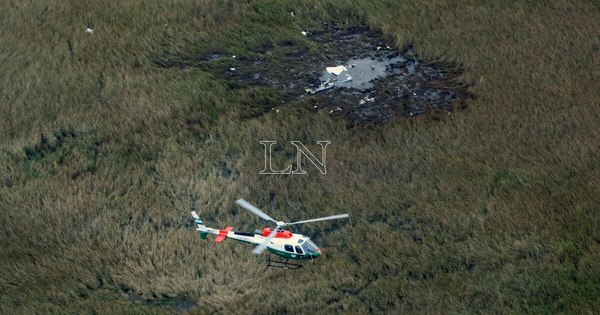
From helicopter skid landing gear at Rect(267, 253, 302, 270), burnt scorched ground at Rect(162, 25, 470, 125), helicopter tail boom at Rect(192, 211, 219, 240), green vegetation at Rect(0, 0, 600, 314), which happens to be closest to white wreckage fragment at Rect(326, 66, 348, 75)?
burnt scorched ground at Rect(162, 25, 470, 125)

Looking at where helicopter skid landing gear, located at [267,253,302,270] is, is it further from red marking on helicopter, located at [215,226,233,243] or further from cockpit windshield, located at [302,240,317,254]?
red marking on helicopter, located at [215,226,233,243]

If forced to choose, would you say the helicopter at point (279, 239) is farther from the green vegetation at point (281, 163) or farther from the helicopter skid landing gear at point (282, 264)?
the green vegetation at point (281, 163)

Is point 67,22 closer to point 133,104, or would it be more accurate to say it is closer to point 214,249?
point 133,104

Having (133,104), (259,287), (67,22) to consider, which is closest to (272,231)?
(259,287)

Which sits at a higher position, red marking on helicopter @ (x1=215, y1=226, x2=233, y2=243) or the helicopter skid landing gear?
red marking on helicopter @ (x1=215, y1=226, x2=233, y2=243)

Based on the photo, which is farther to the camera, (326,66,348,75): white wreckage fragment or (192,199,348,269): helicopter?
(326,66,348,75): white wreckage fragment

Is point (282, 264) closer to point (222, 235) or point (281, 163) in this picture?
point (222, 235)
